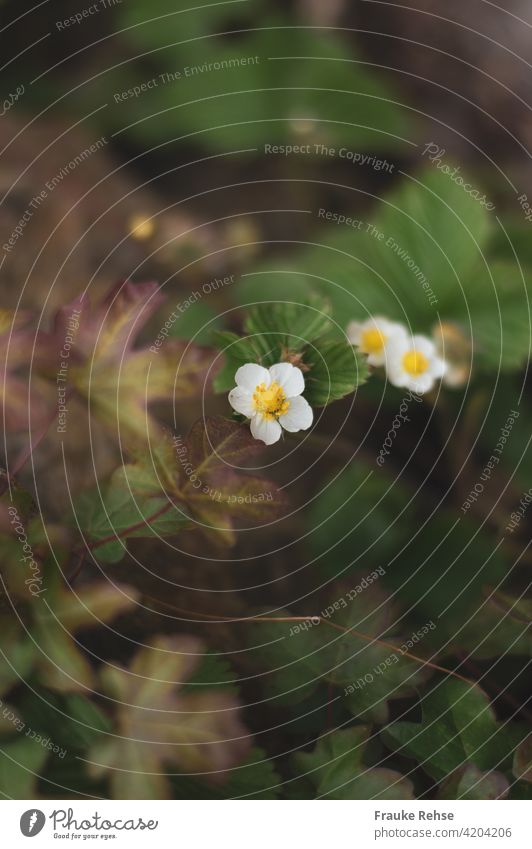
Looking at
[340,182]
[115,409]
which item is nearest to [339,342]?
[115,409]

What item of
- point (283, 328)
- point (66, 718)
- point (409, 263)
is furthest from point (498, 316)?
point (66, 718)

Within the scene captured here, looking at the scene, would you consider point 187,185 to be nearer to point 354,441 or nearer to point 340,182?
point 340,182

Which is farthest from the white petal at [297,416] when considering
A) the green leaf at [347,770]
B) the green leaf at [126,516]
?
the green leaf at [347,770]

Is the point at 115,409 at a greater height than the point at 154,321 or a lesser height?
lesser

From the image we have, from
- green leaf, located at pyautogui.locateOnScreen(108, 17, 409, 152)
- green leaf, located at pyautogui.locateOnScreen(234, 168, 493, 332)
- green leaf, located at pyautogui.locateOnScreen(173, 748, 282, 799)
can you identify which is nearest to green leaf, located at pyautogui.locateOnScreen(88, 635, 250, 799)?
green leaf, located at pyautogui.locateOnScreen(173, 748, 282, 799)

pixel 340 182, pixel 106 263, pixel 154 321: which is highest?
pixel 340 182

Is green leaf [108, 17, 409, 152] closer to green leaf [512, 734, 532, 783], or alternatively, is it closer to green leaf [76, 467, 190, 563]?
green leaf [76, 467, 190, 563]

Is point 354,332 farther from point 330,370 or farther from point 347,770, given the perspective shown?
point 347,770
